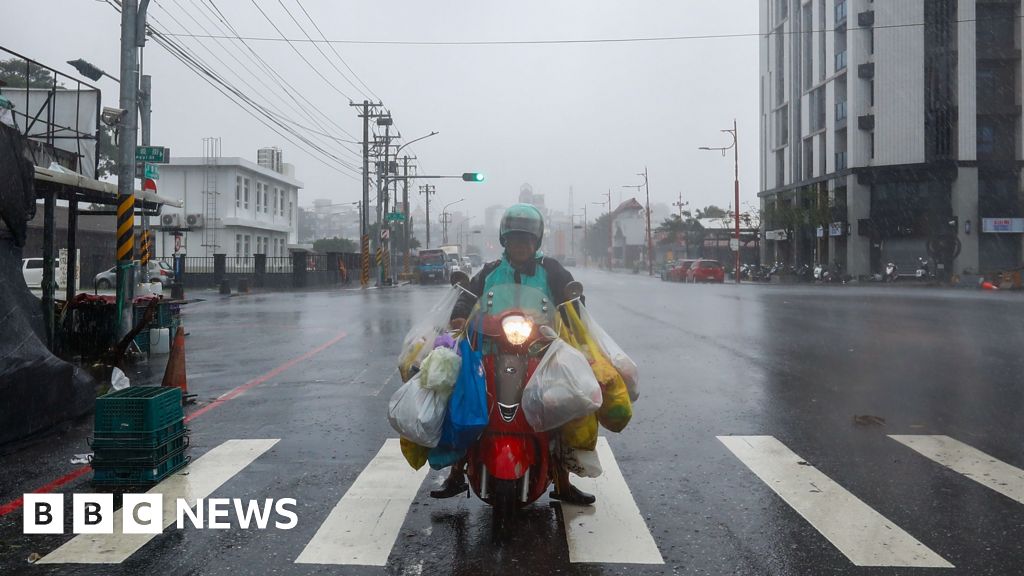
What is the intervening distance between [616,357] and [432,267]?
47.2 m

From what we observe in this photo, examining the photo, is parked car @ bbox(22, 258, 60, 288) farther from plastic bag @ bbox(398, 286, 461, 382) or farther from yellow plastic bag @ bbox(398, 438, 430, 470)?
yellow plastic bag @ bbox(398, 438, 430, 470)

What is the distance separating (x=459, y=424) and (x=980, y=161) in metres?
50.1

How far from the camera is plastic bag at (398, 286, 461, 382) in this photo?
500cm

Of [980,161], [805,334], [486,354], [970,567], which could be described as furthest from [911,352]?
[980,161]

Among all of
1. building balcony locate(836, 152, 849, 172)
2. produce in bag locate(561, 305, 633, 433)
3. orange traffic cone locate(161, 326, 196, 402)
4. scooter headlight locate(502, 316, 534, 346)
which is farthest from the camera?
building balcony locate(836, 152, 849, 172)

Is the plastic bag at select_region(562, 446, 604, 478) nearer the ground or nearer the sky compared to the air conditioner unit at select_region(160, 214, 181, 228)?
nearer the ground

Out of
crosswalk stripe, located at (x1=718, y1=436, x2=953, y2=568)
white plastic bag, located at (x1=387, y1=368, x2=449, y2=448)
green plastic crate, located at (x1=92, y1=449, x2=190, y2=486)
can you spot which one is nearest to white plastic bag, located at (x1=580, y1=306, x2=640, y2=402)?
white plastic bag, located at (x1=387, y1=368, x2=449, y2=448)

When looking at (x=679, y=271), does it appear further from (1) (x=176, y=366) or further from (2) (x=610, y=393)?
(2) (x=610, y=393)

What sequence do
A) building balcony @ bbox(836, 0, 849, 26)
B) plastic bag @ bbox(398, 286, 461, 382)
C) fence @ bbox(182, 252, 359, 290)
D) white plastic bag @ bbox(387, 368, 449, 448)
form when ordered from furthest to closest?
building balcony @ bbox(836, 0, 849, 26)
fence @ bbox(182, 252, 359, 290)
plastic bag @ bbox(398, 286, 461, 382)
white plastic bag @ bbox(387, 368, 449, 448)

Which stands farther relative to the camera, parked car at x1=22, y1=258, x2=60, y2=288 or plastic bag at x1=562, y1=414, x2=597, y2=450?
parked car at x1=22, y1=258, x2=60, y2=288

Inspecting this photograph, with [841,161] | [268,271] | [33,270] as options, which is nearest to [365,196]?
[268,271]

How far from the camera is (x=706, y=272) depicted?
51.2 metres

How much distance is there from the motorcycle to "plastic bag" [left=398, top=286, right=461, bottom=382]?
339 millimetres

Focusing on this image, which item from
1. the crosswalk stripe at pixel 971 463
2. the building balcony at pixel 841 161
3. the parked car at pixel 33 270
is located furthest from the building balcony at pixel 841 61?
the crosswalk stripe at pixel 971 463
